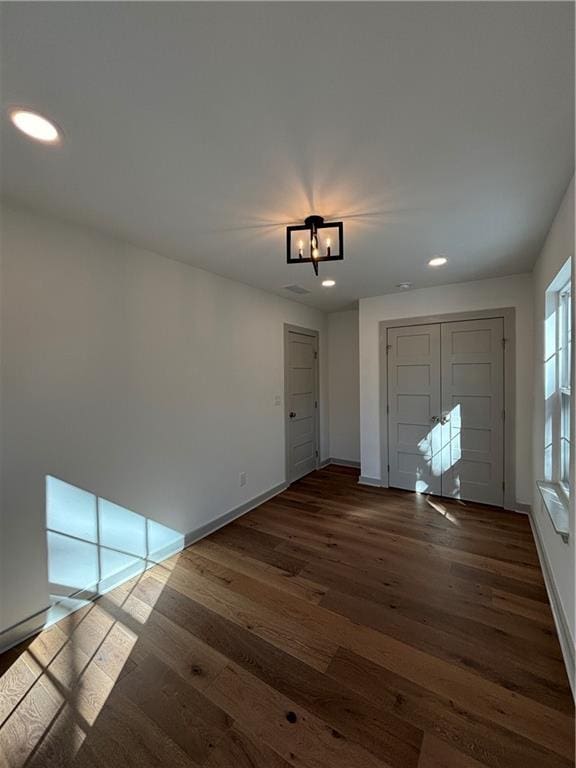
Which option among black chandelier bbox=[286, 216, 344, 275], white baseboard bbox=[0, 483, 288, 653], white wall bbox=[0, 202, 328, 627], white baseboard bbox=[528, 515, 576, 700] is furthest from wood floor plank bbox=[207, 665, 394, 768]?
black chandelier bbox=[286, 216, 344, 275]

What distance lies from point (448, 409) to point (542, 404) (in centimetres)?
113

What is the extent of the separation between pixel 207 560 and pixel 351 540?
50.9 inches

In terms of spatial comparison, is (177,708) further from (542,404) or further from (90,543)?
(542,404)

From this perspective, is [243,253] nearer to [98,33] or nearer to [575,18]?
[98,33]

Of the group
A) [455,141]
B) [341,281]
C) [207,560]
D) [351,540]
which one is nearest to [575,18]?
[455,141]

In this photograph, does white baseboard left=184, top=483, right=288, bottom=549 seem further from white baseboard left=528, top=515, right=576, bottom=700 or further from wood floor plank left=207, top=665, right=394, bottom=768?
white baseboard left=528, top=515, right=576, bottom=700

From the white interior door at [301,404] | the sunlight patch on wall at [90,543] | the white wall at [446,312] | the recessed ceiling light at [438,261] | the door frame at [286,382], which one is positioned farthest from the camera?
the white interior door at [301,404]

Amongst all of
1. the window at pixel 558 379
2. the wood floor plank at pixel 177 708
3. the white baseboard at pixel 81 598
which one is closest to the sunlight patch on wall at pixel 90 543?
the white baseboard at pixel 81 598

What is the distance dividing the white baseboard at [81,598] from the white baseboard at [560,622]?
2.62 meters

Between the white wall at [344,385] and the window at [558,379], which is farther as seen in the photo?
the white wall at [344,385]

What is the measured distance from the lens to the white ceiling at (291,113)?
89 cm

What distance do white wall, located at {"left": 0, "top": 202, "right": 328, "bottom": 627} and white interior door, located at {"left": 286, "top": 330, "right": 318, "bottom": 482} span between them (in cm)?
65

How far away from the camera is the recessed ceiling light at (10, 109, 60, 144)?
1199mm

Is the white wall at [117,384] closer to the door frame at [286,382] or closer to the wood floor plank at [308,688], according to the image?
the door frame at [286,382]
